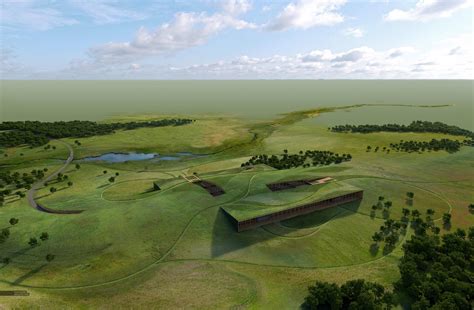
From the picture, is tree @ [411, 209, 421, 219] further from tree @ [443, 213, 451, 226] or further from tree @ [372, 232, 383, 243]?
tree @ [372, 232, 383, 243]

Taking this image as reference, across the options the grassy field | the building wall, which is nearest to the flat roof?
the building wall

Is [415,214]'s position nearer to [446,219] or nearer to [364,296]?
[446,219]

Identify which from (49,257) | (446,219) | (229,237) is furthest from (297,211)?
(49,257)

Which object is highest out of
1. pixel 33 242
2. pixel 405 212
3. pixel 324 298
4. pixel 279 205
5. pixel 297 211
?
pixel 279 205

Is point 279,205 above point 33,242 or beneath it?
above

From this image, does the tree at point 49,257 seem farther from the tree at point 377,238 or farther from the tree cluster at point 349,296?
the tree at point 377,238

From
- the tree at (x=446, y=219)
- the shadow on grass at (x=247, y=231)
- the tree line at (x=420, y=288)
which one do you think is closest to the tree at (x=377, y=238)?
the tree line at (x=420, y=288)

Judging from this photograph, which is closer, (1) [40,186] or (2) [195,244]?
(2) [195,244]
